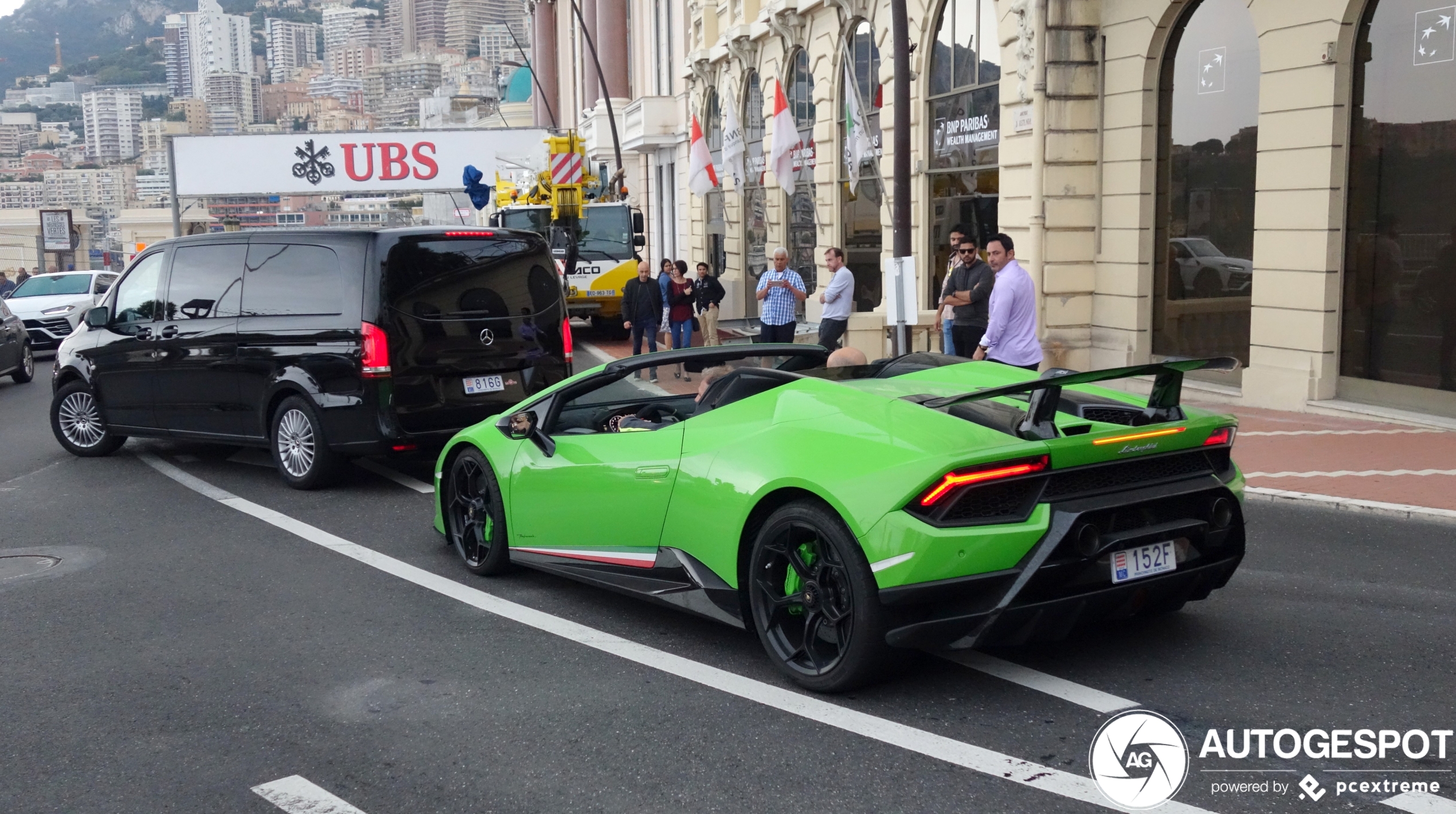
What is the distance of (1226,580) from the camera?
530 cm

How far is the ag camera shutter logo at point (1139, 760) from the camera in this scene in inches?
161

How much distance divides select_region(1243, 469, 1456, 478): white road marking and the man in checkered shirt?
7486 millimetres

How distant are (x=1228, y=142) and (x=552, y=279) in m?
7.78

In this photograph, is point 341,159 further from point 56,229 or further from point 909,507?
point 909,507

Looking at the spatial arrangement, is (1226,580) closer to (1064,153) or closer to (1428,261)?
(1428,261)

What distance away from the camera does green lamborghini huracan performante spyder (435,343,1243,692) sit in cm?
466

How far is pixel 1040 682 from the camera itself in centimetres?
513

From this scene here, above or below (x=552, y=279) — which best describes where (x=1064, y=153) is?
above

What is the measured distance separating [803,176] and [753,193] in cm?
377

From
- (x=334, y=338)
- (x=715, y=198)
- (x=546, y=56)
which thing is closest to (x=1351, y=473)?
(x=334, y=338)

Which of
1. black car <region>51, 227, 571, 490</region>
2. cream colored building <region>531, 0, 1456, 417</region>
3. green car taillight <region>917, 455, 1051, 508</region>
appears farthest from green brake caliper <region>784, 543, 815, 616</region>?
cream colored building <region>531, 0, 1456, 417</region>

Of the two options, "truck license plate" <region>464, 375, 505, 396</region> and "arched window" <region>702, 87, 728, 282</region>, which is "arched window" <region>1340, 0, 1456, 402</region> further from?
"arched window" <region>702, 87, 728, 282</region>

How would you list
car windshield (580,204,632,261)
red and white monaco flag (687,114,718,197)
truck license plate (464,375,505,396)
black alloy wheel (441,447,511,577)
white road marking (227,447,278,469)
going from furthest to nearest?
car windshield (580,204,632,261) < red and white monaco flag (687,114,718,197) < white road marking (227,447,278,469) < truck license plate (464,375,505,396) < black alloy wheel (441,447,511,577)

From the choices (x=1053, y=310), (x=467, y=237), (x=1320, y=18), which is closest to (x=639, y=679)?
(x=467, y=237)
